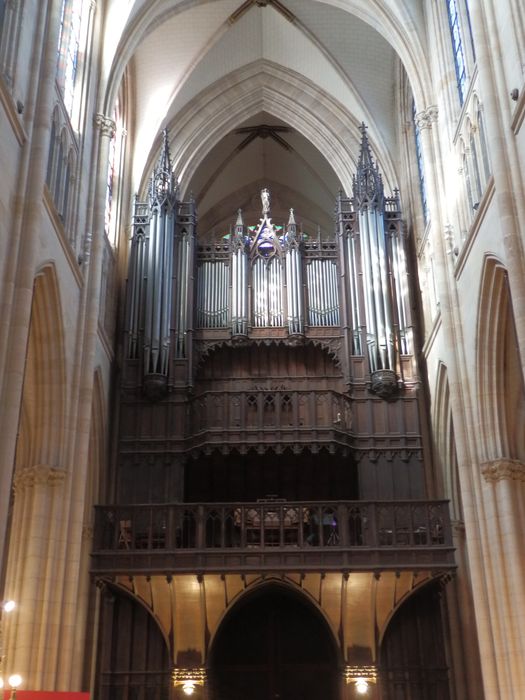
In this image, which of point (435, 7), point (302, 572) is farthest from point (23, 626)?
point (435, 7)

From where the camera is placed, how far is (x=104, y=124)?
61.5 feet

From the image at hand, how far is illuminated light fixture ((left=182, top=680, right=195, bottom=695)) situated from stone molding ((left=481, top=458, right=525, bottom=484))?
747cm

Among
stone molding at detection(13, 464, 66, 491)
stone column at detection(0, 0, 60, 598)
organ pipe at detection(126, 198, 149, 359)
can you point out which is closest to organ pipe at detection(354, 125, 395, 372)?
organ pipe at detection(126, 198, 149, 359)

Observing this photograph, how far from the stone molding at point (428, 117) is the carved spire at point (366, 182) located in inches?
A: 115

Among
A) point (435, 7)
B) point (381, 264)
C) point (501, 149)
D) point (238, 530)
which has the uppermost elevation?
point (435, 7)

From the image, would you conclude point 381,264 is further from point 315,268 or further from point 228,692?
point 228,692

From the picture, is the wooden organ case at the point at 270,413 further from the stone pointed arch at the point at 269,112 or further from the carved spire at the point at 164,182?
the stone pointed arch at the point at 269,112

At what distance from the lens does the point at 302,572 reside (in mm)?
16766

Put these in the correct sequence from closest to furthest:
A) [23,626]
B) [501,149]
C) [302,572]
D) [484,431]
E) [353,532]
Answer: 1. [501,149]
2. [23,626]
3. [484,431]
4. [302,572]
5. [353,532]

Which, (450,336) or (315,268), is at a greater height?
(315,268)

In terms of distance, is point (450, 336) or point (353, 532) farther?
point (353, 532)

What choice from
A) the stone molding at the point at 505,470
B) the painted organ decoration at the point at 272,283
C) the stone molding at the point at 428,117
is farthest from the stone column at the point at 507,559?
the stone molding at the point at 428,117

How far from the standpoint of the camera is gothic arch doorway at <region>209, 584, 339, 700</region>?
1891cm

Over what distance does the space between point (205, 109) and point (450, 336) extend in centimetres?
1196
